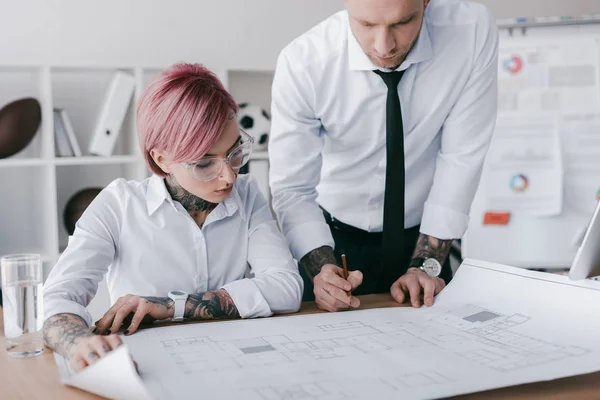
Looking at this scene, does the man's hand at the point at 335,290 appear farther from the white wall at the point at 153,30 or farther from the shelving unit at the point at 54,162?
the white wall at the point at 153,30

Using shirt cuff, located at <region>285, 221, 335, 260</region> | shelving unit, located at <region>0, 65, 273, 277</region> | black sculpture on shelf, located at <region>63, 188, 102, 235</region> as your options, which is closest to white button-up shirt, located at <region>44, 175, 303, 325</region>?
shirt cuff, located at <region>285, 221, 335, 260</region>

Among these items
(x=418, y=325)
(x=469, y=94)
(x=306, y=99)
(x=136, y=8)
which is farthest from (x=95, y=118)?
(x=418, y=325)

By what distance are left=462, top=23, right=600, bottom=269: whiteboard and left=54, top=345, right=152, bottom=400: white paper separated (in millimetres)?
2816

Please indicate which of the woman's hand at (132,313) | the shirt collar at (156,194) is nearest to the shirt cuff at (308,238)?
the shirt collar at (156,194)

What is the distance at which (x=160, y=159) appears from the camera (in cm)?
139

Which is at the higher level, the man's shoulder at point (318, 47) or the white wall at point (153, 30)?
the white wall at point (153, 30)

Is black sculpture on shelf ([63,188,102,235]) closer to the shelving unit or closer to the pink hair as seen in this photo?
the shelving unit

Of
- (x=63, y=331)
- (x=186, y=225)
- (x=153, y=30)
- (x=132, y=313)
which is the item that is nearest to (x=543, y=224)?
(x=153, y=30)

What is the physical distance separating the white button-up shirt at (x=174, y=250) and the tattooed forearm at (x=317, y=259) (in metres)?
0.11

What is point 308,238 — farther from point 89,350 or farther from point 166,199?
point 89,350

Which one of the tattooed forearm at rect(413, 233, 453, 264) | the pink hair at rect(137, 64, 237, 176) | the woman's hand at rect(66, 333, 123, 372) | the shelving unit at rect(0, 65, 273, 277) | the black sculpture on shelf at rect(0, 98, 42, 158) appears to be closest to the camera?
the woman's hand at rect(66, 333, 123, 372)

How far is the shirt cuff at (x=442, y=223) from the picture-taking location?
164cm

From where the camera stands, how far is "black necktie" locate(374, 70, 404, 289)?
1.59 metres

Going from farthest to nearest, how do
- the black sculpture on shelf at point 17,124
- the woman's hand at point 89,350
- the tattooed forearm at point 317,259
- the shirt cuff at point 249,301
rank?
the black sculpture on shelf at point 17,124, the tattooed forearm at point 317,259, the shirt cuff at point 249,301, the woman's hand at point 89,350
